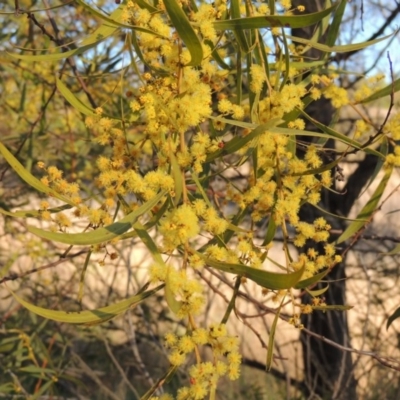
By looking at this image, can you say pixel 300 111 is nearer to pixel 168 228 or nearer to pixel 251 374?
pixel 168 228

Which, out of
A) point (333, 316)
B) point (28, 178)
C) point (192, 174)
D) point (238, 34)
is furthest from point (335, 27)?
point (333, 316)

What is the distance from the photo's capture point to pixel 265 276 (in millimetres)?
497

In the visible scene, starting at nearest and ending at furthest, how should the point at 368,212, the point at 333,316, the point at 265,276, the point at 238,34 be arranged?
the point at 265,276 < the point at 238,34 < the point at 368,212 < the point at 333,316

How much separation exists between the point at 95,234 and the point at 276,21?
239 millimetres

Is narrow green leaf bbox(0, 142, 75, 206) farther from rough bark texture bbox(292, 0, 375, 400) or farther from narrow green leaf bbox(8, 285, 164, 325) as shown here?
rough bark texture bbox(292, 0, 375, 400)

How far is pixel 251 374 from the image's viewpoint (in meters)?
2.88

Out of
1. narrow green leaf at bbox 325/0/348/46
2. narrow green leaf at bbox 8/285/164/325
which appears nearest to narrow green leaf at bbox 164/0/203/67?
narrow green leaf at bbox 8/285/164/325

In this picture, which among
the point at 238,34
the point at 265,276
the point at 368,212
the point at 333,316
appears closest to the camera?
the point at 265,276

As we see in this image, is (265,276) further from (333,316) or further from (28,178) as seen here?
(333,316)

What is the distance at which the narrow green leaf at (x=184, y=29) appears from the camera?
49cm

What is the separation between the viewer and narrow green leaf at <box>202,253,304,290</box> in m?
0.46

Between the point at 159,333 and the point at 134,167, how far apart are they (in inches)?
86.4

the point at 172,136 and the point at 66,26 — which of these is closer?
the point at 172,136

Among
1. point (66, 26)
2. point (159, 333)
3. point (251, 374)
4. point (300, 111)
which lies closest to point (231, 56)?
point (300, 111)
